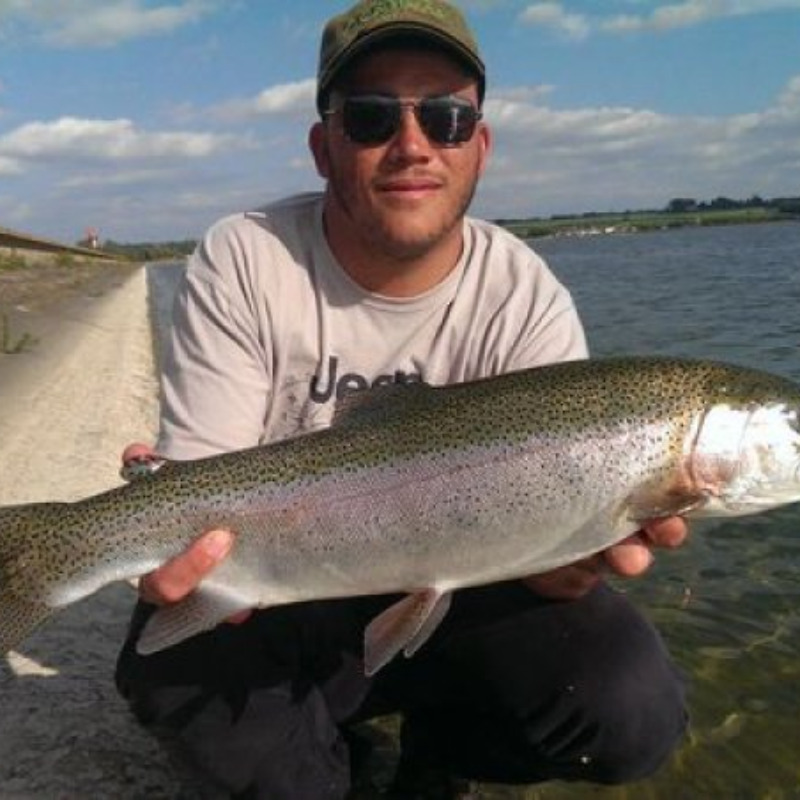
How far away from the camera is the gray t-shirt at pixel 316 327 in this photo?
3.71 metres

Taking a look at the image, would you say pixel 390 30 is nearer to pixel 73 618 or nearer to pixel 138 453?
pixel 138 453

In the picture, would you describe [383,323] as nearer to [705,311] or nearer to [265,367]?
[265,367]

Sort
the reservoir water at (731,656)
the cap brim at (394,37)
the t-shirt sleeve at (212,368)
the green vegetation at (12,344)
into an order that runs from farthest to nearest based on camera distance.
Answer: the green vegetation at (12,344) < the reservoir water at (731,656) < the cap brim at (394,37) < the t-shirt sleeve at (212,368)

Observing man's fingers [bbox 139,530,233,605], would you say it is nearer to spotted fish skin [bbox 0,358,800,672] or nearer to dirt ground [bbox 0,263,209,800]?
spotted fish skin [bbox 0,358,800,672]

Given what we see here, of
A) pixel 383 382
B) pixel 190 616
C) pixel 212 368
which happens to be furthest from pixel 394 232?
pixel 190 616

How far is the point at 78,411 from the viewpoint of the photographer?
1027cm

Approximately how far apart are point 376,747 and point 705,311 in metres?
18.7

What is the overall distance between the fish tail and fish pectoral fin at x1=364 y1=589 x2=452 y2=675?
3.29ft

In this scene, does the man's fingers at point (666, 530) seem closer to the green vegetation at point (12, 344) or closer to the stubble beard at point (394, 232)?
the stubble beard at point (394, 232)

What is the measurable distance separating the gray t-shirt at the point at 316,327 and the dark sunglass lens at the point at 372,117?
0.45 meters

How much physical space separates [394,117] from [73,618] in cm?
290

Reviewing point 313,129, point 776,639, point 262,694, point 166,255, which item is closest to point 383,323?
point 313,129

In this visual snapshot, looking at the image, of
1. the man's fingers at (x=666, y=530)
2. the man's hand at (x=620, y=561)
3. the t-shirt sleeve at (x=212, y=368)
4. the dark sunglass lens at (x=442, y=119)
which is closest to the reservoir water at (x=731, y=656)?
the man's hand at (x=620, y=561)

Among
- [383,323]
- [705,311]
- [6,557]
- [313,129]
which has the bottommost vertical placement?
[705,311]
